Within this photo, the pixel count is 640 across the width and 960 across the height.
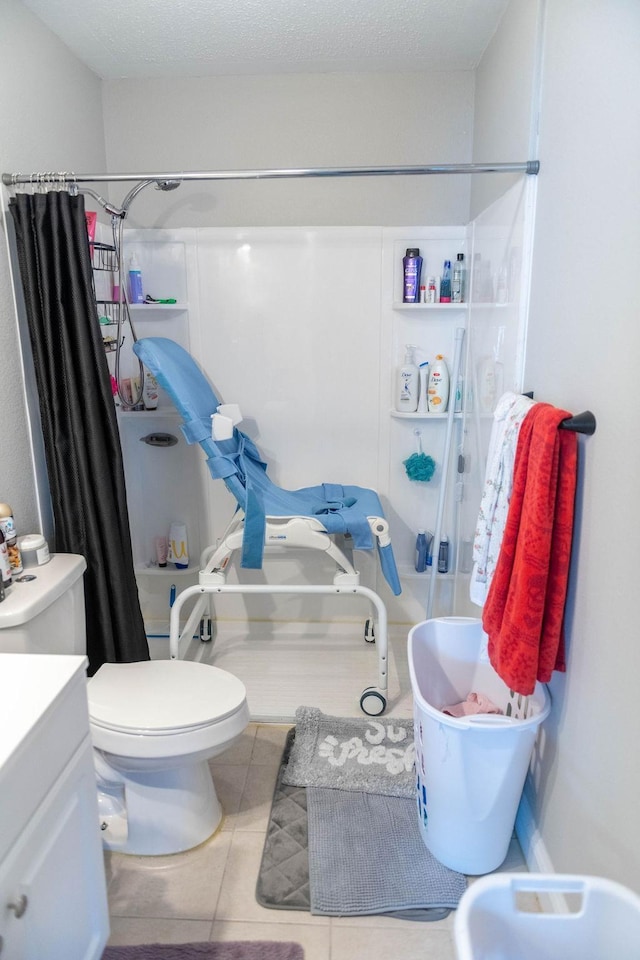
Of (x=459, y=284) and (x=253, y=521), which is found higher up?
(x=459, y=284)

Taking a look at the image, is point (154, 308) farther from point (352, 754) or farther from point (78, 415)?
point (352, 754)

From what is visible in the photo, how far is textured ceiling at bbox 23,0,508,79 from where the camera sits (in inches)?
81.0

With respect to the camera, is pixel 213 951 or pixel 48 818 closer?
pixel 48 818

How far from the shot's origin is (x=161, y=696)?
69.6 inches

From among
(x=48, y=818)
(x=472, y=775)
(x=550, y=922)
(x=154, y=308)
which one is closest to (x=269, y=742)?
(x=472, y=775)

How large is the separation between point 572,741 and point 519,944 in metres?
0.56

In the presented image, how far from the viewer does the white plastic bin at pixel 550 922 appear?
3.15 feet

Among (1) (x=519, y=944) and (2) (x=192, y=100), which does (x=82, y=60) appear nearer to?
(2) (x=192, y=100)

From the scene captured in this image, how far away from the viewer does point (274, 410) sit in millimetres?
2848

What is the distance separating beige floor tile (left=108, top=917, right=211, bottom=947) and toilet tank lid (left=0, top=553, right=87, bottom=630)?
79cm

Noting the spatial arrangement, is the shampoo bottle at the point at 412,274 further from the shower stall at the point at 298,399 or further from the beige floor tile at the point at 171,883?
the beige floor tile at the point at 171,883

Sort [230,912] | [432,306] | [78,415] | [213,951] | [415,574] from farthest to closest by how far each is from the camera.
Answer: [415,574], [432,306], [78,415], [230,912], [213,951]

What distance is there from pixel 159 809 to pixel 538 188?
197 cm

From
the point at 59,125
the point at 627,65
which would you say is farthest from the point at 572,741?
the point at 59,125
